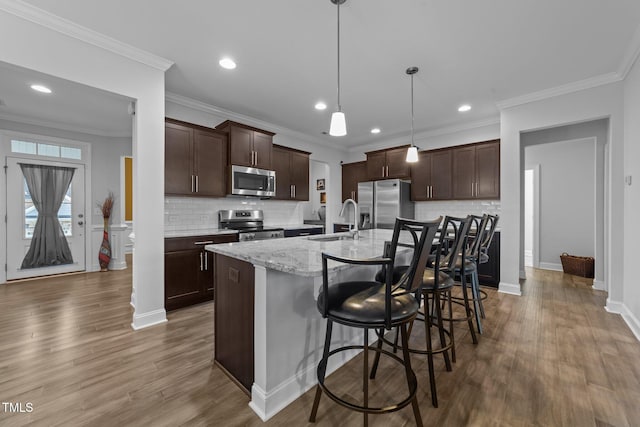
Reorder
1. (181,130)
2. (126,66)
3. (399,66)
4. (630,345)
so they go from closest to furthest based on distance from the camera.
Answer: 1. (630,345)
2. (126,66)
3. (399,66)
4. (181,130)

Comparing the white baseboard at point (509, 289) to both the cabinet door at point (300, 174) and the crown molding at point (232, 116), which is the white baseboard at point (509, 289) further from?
the crown molding at point (232, 116)

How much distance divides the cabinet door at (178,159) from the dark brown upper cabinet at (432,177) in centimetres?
380

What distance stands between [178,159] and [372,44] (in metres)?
2.61

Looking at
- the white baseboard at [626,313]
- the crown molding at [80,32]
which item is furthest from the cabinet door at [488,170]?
the crown molding at [80,32]

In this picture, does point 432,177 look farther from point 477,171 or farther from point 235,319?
point 235,319

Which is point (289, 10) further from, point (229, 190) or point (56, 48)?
point (229, 190)

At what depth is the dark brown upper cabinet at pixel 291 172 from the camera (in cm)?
472

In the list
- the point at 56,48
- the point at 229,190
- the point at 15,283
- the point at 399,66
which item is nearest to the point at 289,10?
the point at 399,66

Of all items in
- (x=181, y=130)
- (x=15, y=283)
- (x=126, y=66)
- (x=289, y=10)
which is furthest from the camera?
(x=15, y=283)

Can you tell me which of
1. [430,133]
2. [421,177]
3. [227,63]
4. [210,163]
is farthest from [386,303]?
[430,133]

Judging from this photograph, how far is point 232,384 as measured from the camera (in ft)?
5.81

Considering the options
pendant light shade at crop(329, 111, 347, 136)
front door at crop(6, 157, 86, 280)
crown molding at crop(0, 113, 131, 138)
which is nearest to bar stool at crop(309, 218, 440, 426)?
pendant light shade at crop(329, 111, 347, 136)

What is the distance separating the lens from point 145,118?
266cm

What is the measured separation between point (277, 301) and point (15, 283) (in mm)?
5211
